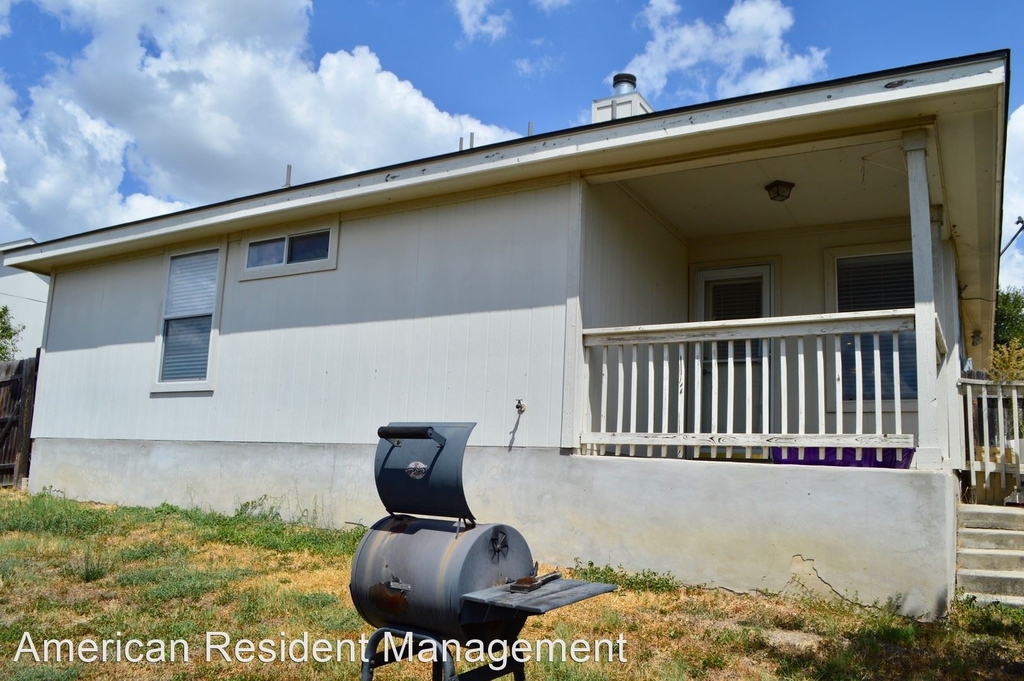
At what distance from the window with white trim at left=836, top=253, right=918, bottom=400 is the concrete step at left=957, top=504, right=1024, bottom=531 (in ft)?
5.62

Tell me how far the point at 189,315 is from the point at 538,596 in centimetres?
770

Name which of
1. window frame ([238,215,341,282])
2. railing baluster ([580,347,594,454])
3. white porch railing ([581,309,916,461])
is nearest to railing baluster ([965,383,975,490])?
white porch railing ([581,309,916,461])

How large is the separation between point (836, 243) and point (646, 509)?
4.06 meters

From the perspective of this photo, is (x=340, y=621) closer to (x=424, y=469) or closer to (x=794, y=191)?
(x=424, y=469)

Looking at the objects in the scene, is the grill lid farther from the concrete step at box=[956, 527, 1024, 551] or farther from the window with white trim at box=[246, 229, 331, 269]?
the window with white trim at box=[246, 229, 331, 269]

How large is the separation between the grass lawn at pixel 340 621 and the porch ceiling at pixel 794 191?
3427 mm

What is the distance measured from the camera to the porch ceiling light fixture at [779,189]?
7000 mm

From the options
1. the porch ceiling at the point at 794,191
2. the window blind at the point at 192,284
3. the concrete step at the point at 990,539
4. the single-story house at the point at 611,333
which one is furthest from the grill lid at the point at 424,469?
the window blind at the point at 192,284

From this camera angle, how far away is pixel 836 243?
8.08 m

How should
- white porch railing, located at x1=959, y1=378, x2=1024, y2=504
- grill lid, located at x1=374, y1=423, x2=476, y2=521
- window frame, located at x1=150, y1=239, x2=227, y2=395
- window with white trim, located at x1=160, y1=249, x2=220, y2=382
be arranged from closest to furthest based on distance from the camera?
grill lid, located at x1=374, y1=423, x2=476, y2=521 < white porch railing, located at x1=959, y1=378, x2=1024, y2=504 < window frame, located at x1=150, y1=239, x2=227, y2=395 < window with white trim, located at x1=160, y1=249, x2=220, y2=382

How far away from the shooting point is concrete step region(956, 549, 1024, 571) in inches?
206

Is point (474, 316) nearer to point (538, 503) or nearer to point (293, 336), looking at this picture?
point (538, 503)

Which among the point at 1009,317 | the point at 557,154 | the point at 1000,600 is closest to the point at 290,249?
the point at 557,154

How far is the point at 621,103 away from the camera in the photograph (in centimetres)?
831
